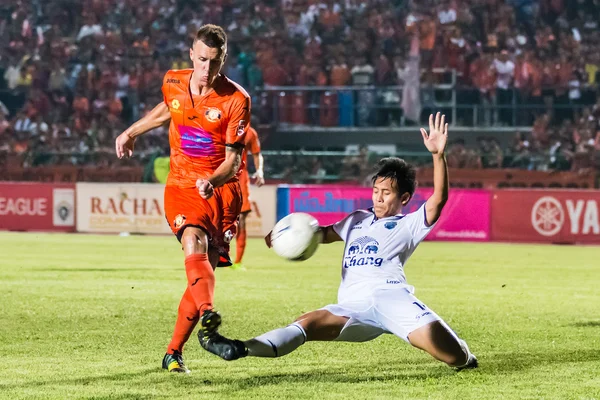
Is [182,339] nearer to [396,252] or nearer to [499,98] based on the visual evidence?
[396,252]

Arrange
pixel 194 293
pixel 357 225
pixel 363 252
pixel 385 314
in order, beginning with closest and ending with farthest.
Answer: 1. pixel 385 314
2. pixel 194 293
3. pixel 363 252
4. pixel 357 225

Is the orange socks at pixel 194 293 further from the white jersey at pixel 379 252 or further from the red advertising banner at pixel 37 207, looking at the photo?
the red advertising banner at pixel 37 207

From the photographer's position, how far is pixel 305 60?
100 ft

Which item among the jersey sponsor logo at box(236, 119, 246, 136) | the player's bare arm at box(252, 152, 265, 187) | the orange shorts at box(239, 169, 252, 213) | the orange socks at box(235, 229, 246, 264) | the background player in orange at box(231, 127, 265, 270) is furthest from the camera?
the orange socks at box(235, 229, 246, 264)

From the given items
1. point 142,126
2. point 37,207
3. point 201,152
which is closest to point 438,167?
point 201,152

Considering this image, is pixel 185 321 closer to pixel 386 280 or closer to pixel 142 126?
pixel 386 280

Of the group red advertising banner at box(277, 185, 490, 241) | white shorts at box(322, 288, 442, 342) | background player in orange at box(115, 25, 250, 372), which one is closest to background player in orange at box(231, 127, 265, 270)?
background player in orange at box(115, 25, 250, 372)

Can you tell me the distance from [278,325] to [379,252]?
3.05 meters

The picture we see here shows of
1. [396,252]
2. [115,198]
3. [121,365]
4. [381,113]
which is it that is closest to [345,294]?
[396,252]

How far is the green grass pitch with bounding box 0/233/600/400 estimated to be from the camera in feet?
22.3

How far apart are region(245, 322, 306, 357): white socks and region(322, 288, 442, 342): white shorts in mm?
324

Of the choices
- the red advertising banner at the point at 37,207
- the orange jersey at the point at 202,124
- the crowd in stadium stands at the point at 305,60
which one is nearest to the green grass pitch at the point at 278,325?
the orange jersey at the point at 202,124

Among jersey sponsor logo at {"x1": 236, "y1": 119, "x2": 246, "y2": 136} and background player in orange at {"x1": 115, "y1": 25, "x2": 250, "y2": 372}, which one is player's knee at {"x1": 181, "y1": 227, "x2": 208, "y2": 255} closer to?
background player in orange at {"x1": 115, "y1": 25, "x2": 250, "y2": 372}

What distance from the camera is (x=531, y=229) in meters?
24.1
